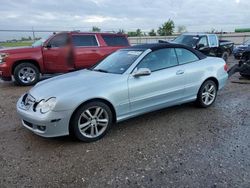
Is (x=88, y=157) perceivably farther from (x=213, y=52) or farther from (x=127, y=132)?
(x=213, y=52)

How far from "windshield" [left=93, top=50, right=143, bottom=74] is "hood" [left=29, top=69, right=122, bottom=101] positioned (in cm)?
27

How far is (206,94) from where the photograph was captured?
17.3 feet

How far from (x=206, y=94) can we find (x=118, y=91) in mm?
2356

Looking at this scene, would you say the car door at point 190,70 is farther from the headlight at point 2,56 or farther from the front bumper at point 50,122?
the headlight at point 2,56

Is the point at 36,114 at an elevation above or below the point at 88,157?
above

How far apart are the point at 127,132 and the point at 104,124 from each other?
1.65 feet

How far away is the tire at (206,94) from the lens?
5164 millimetres

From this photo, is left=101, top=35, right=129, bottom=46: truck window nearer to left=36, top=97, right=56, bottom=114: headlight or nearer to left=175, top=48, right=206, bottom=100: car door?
left=175, top=48, right=206, bottom=100: car door

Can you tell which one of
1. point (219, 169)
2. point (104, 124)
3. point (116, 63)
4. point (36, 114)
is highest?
point (116, 63)

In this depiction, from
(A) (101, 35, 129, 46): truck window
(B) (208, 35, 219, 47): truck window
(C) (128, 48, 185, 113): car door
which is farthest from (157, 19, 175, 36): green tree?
(C) (128, 48, 185, 113): car door

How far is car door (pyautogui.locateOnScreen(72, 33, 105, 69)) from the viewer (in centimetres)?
855

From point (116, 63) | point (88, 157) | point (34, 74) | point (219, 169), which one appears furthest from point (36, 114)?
point (34, 74)

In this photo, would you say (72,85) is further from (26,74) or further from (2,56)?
(2,56)

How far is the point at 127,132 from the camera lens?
13.7 ft
